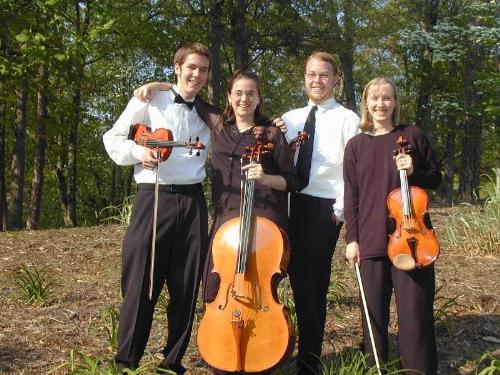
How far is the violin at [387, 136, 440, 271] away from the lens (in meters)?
2.75

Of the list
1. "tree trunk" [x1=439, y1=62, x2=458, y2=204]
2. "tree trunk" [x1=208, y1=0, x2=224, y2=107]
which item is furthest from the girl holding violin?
"tree trunk" [x1=439, y1=62, x2=458, y2=204]

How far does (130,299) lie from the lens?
10.4 feet

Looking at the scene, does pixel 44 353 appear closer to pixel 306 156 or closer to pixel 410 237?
pixel 306 156

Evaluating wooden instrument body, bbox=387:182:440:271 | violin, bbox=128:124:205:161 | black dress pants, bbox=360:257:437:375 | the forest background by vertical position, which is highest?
the forest background

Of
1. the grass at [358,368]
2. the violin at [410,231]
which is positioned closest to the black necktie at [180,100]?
the violin at [410,231]

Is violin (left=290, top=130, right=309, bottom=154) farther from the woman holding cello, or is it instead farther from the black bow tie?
the black bow tie

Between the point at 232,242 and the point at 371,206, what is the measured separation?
72 cm

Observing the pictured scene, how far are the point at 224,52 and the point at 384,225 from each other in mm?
14124

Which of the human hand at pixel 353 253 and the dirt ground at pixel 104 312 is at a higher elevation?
the human hand at pixel 353 253

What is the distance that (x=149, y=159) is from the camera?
9.70ft

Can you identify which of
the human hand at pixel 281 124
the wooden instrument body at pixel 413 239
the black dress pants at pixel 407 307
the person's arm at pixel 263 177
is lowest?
the black dress pants at pixel 407 307

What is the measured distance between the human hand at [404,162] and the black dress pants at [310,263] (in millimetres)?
531

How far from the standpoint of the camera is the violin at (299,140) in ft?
9.92

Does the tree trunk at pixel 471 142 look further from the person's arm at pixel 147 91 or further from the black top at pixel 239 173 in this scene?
the person's arm at pixel 147 91
